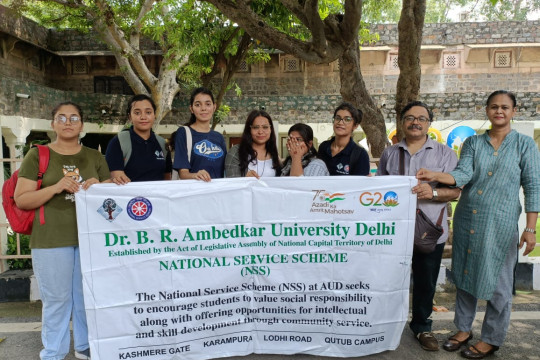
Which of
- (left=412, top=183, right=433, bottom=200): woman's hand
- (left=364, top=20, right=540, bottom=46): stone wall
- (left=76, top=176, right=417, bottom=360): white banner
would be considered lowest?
(left=76, top=176, right=417, bottom=360): white banner

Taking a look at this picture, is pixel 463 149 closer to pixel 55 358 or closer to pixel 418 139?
pixel 418 139

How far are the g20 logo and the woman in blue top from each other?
105cm

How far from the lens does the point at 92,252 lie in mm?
2555

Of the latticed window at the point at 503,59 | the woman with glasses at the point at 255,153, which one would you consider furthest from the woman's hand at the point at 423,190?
the latticed window at the point at 503,59

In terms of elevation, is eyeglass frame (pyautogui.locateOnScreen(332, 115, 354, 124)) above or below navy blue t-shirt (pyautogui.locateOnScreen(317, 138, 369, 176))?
above

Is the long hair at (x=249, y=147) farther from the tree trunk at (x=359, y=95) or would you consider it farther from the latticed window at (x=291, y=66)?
the latticed window at (x=291, y=66)

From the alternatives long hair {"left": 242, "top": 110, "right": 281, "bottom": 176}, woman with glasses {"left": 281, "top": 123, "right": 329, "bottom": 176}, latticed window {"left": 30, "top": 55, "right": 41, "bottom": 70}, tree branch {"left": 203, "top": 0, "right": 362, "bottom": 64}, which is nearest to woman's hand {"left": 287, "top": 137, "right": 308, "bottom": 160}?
woman with glasses {"left": 281, "top": 123, "right": 329, "bottom": 176}

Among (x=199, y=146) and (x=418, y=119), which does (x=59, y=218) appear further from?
(x=418, y=119)

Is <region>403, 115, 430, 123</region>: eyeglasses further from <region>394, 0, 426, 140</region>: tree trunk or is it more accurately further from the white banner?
<region>394, 0, 426, 140</region>: tree trunk

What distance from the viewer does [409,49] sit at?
5.20 meters

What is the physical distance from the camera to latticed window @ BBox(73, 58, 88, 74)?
18.4m

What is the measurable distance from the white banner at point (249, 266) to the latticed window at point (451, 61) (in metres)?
18.1

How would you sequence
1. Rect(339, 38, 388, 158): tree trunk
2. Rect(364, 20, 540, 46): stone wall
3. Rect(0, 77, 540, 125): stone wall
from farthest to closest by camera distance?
Rect(364, 20, 540, 46): stone wall, Rect(0, 77, 540, 125): stone wall, Rect(339, 38, 388, 158): tree trunk

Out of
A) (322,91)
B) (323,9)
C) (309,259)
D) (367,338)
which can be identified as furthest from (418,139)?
(322,91)
